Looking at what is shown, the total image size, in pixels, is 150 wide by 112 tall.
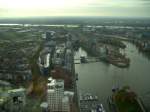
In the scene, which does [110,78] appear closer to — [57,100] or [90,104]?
[90,104]

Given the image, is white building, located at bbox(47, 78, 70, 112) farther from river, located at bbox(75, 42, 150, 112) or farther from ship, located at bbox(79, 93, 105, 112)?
river, located at bbox(75, 42, 150, 112)

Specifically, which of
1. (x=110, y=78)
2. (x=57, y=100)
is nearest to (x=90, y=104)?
(x=57, y=100)

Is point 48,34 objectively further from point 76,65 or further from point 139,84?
point 139,84

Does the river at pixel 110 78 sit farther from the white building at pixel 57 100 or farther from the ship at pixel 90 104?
the white building at pixel 57 100

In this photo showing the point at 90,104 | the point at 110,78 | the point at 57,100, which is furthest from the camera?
the point at 110,78

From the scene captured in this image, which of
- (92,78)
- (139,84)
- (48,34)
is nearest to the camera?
(139,84)

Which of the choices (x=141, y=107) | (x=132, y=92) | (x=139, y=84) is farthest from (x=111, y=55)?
(x=141, y=107)

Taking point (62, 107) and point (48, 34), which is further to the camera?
point (48, 34)

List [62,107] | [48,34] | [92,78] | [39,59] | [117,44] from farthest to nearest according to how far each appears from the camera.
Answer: [48,34] → [117,44] → [39,59] → [92,78] → [62,107]
